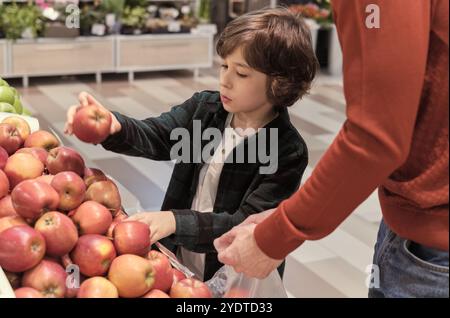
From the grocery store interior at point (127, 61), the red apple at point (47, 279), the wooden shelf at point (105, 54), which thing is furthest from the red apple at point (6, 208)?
the wooden shelf at point (105, 54)

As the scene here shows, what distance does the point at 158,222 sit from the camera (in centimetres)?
141

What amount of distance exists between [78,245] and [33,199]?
126 mm

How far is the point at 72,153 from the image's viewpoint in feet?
4.89

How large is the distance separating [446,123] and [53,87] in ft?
20.2

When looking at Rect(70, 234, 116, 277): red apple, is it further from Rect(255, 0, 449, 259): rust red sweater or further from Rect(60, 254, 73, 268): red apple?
Rect(255, 0, 449, 259): rust red sweater

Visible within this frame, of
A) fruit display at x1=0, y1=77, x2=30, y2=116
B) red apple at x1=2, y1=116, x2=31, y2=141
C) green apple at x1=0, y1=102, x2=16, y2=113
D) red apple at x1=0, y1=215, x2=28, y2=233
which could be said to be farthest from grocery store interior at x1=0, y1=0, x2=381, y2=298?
red apple at x1=0, y1=215, x2=28, y2=233

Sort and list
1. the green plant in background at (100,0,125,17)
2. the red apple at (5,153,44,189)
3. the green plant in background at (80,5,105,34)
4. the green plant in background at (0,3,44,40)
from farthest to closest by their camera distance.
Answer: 1. the green plant in background at (100,0,125,17)
2. the green plant in background at (80,5,105,34)
3. the green plant in background at (0,3,44,40)
4. the red apple at (5,153,44,189)

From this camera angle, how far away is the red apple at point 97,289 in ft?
3.65

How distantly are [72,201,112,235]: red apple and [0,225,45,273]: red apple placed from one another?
10cm

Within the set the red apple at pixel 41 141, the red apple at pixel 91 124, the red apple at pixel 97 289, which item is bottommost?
the red apple at pixel 97 289

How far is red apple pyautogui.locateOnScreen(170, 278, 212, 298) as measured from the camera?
117 cm

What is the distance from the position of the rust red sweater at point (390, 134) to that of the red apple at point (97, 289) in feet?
0.98

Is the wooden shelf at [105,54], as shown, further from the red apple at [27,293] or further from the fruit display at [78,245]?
the red apple at [27,293]
